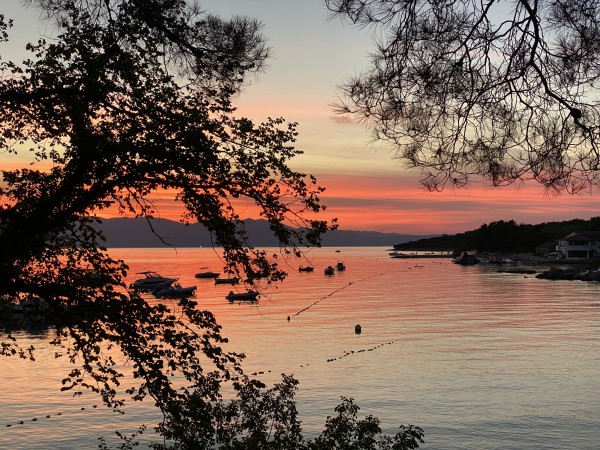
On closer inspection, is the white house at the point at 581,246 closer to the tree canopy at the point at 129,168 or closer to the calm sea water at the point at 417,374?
the calm sea water at the point at 417,374

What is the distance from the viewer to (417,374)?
1540 inches

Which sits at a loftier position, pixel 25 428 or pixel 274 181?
pixel 274 181

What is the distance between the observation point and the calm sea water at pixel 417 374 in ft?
91.8

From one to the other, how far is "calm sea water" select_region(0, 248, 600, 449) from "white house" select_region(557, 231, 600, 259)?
319 feet

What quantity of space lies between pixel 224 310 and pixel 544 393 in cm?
5145

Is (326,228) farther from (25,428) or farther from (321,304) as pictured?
(321,304)

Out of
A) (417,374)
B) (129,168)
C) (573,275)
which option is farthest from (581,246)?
(129,168)

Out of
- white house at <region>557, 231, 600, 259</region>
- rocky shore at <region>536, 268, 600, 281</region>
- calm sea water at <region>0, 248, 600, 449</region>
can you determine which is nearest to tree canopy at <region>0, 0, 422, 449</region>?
calm sea water at <region>0, 248, 600, 449</region>

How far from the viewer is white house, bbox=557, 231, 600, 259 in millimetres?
165250

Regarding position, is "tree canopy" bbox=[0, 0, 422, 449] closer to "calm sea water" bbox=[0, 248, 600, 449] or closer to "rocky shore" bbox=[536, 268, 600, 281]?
A: "calm sea water" bbox=[0, 248, 600, 449]

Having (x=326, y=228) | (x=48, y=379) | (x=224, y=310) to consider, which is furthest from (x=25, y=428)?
(x=224, y=310)

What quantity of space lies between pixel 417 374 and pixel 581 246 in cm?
14891

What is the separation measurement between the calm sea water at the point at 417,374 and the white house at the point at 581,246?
97.2m

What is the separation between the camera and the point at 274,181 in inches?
428
